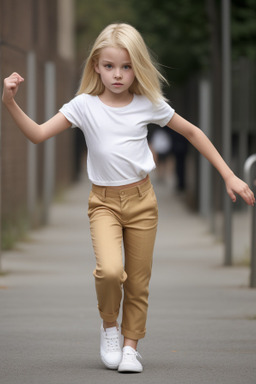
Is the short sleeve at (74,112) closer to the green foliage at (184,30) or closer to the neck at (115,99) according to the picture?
the neck at (115,99)

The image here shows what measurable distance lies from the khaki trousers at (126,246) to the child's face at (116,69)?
52 cm

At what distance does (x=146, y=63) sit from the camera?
5.83m

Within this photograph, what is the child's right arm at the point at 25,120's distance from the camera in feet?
18.0

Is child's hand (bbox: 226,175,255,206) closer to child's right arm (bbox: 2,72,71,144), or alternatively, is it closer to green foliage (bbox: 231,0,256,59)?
A: child's right arm (bbox: 2,72,71,144)

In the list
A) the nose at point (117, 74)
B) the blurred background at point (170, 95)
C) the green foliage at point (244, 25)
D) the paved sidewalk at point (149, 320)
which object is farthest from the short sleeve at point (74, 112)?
the green foliage at point (244, 25)

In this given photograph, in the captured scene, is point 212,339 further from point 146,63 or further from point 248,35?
point 248,35

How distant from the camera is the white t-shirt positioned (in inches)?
231

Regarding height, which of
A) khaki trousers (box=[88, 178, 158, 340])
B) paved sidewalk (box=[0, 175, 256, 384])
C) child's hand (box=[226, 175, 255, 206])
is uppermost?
child's hand (box=[226, 175, 255, 206])

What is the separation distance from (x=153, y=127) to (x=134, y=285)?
25688 mm

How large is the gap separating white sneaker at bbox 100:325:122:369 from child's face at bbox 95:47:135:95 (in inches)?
48.6

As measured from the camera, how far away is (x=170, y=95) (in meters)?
29.4

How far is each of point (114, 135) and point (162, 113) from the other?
11.3 inches

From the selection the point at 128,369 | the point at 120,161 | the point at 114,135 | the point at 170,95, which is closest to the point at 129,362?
the point at 128,369

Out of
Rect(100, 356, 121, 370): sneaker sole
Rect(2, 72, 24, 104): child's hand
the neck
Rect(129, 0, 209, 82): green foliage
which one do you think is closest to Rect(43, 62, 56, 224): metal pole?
Rect(129, 0, 209, 82): green foliage
